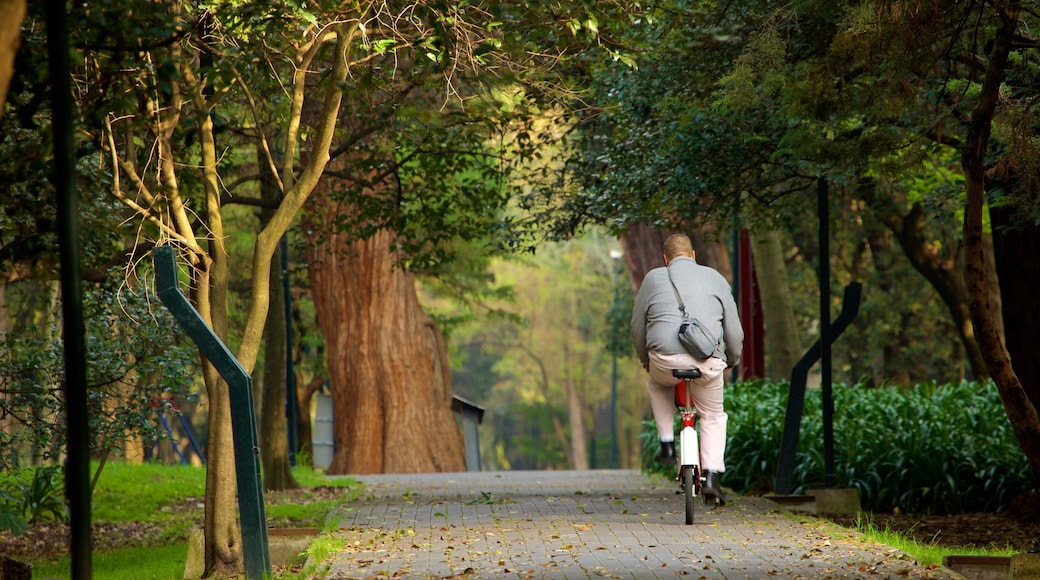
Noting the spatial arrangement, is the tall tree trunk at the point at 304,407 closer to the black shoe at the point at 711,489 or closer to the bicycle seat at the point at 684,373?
the black shoe at the point at 711,489

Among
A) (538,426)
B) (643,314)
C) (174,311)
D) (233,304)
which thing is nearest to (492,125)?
(643,314)

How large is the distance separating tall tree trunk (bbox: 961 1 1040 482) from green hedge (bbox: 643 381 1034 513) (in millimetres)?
3273

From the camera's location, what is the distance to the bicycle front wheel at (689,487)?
9234 mm

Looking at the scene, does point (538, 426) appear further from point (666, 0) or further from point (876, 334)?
point (666, 0)

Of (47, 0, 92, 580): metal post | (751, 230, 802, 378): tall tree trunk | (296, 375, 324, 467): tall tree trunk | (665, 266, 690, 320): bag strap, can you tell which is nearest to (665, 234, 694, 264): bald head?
(665, 266, 690, 320): bag strap

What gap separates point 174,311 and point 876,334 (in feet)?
79.6

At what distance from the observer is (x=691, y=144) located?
38.5 ft

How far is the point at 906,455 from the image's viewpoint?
1339 centimetres

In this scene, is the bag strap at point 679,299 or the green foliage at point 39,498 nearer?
the bag strap at point 679,299

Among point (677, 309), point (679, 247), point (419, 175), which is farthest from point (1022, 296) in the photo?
point (419, 175)

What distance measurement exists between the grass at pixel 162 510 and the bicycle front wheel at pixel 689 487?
2.58 meters

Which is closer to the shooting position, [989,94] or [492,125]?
[989,94]

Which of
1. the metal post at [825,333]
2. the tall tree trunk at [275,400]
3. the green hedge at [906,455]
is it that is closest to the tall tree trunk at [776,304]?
the green hedge at [906,455]

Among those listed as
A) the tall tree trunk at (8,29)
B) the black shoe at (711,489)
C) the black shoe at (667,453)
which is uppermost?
the tall tree trunk at (8,29)
